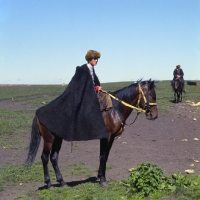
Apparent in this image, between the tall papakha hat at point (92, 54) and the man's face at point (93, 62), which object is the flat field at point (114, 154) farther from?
the tall papakha hat at point (92, 54)

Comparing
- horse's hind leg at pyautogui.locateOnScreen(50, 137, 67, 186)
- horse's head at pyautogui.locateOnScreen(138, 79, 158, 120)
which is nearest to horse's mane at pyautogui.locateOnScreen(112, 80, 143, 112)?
horse's head at pyautogui.locateOnScreen(138, 79, 158, 120)

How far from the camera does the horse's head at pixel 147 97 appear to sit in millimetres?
8227

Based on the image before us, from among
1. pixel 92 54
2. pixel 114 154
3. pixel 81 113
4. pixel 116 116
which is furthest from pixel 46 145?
pixel 114 154

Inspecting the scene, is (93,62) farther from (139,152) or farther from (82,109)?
(139,152)

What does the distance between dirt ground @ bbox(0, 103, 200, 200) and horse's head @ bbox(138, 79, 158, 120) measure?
63.5 inches

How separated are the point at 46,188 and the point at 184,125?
32.3 feet

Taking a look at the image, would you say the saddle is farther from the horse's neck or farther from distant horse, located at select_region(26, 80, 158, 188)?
the horse's neck

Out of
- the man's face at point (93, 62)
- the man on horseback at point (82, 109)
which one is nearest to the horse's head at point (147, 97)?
the man on horseback at point (82, 109)

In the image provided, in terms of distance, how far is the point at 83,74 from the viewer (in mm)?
7777

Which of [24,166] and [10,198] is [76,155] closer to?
[24,166]

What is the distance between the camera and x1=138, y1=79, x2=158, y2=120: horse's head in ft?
27.0

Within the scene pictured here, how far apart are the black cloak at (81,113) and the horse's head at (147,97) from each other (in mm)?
878

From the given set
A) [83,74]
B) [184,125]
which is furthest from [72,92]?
[184,125]

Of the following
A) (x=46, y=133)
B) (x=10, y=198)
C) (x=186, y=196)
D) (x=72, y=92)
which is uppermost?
(x=72, y=92)
